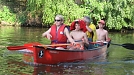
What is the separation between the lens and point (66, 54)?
9.08m

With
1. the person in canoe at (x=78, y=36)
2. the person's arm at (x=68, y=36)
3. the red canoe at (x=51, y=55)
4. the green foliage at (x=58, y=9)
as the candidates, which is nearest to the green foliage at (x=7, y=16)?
the green foliage at (x=58, y=9)

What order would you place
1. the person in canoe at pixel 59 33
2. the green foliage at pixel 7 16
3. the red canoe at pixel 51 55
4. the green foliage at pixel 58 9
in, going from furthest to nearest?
the green foliage at pixel 7 16, the green foliage at pixel 58 9, the person in canoe at pixel 59 33, the red canoe at pixel 51 55

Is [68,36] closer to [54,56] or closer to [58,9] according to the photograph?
[54,56]

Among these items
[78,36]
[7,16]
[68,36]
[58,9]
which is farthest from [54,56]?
[7,16]

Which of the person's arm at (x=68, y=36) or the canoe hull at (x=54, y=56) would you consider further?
the person's arm at (x=68, y=36)

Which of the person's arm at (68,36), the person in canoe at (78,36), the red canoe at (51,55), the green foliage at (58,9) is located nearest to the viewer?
the red canoe at (51,55)

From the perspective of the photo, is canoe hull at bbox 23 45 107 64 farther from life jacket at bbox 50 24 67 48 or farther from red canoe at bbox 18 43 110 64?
life jacket at bbox 50 24 67 48

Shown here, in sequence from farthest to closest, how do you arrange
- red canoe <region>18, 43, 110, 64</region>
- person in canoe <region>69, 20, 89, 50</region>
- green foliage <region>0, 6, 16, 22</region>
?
green foliage <region>0, 6, 16, 22</region> < person in canoe <region>69, 20, 89, 50</region> < red canoe <region>18, 43, 110, 64</region>

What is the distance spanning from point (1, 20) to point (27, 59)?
2015cm

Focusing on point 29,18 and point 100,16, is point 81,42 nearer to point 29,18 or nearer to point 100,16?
point 100,16

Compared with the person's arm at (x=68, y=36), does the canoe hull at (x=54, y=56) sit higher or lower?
lower

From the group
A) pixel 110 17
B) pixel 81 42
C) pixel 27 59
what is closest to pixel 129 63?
pixel 81 42

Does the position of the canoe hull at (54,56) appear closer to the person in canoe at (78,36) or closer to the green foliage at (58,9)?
the person in canoe at (78,36)

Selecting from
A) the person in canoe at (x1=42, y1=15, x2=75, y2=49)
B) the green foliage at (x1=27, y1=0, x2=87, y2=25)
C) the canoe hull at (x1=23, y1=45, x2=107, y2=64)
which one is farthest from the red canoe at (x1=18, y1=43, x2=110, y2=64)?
the green foliage at (x1=27, y1=0, x2=87, y2=25)
